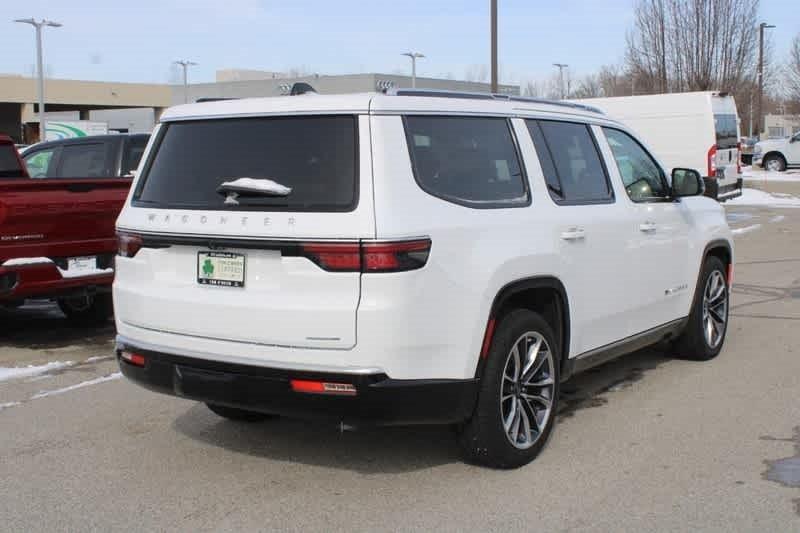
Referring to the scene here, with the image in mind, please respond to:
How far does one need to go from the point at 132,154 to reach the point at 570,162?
6.26 m

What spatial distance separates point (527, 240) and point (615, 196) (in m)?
1.33

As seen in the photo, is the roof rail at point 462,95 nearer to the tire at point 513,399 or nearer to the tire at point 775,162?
the tire at point 513,399

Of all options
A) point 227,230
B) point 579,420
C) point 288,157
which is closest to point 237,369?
point 227,230

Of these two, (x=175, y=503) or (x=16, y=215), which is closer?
(x=175, y=503)

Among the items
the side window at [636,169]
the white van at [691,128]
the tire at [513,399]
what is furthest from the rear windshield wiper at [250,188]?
the white van at [691,128]

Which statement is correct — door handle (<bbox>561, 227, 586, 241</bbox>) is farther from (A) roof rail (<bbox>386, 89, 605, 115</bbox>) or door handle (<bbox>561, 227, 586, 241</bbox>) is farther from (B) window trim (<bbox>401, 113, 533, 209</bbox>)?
(A) roof rail (<bbox>386, 89, 605, 115</bbox>)

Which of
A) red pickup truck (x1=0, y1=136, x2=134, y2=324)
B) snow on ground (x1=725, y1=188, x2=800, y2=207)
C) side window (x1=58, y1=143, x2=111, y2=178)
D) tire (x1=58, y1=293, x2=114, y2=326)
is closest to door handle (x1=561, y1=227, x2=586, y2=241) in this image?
red pickup truck (x1=0, y1=136, x2=134, y2=324)

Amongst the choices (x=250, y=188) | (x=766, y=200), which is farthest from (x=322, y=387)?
(x=766, y=200)

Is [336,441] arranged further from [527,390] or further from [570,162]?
[570,162]

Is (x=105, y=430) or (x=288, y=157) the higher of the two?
(x=288, y=157)

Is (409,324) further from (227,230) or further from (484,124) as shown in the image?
(484,124)

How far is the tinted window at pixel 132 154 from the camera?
402 inches

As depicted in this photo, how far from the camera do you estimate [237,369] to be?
170 inches

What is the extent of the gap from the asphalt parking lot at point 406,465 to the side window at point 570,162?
1.39 m
